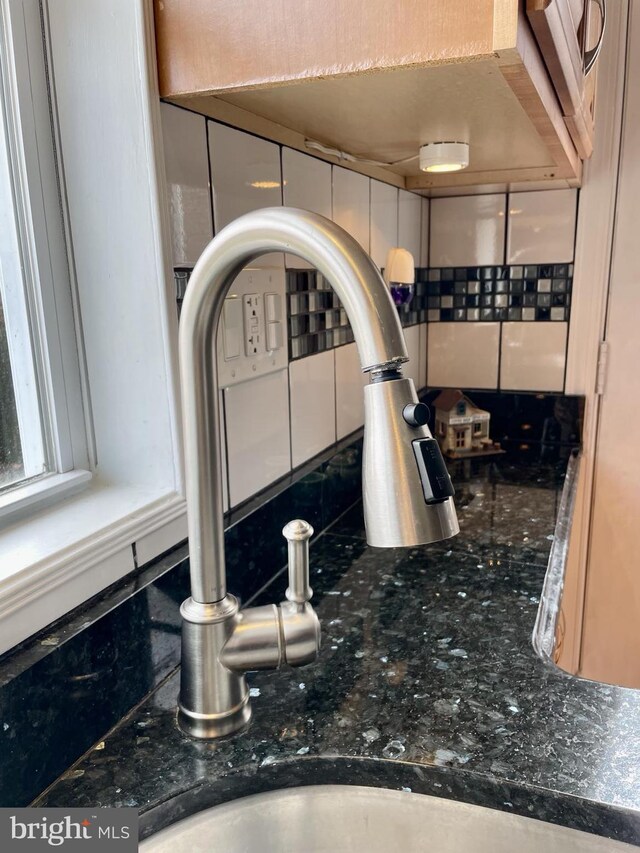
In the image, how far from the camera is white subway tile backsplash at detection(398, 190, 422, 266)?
1.46 metres

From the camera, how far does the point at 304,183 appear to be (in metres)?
1.01

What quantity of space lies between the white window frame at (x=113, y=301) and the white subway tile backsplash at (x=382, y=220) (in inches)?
25.5

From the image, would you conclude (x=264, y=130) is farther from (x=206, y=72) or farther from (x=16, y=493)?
→ (x=16, y=493)

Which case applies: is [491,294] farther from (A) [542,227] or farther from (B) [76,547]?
(B) [76,547]

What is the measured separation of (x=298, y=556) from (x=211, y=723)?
18 cm

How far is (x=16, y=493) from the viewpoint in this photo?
69 cm

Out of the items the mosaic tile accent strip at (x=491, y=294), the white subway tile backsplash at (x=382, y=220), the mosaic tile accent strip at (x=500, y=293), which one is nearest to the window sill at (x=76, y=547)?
the white subway tile backsplash at (x=382, y=220)

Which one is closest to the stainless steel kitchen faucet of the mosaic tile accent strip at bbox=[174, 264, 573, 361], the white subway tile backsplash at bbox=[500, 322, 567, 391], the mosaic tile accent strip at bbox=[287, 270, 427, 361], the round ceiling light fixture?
the mosaic tile accent strip at bbox=[287, 270, 427, 361]

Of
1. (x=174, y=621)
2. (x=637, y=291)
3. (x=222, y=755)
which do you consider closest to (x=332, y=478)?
(x=174, y=621)

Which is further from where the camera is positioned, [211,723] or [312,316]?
[312,316]

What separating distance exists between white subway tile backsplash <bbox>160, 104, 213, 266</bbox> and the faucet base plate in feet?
1.51

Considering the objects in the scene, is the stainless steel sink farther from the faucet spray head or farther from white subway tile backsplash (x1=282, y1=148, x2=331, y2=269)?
white subway tile backsplash (x1=282, y1=148, x2=331, y2=269)

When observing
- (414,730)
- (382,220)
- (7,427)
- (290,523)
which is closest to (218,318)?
(290,523)

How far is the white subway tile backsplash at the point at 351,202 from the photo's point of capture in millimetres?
1134
